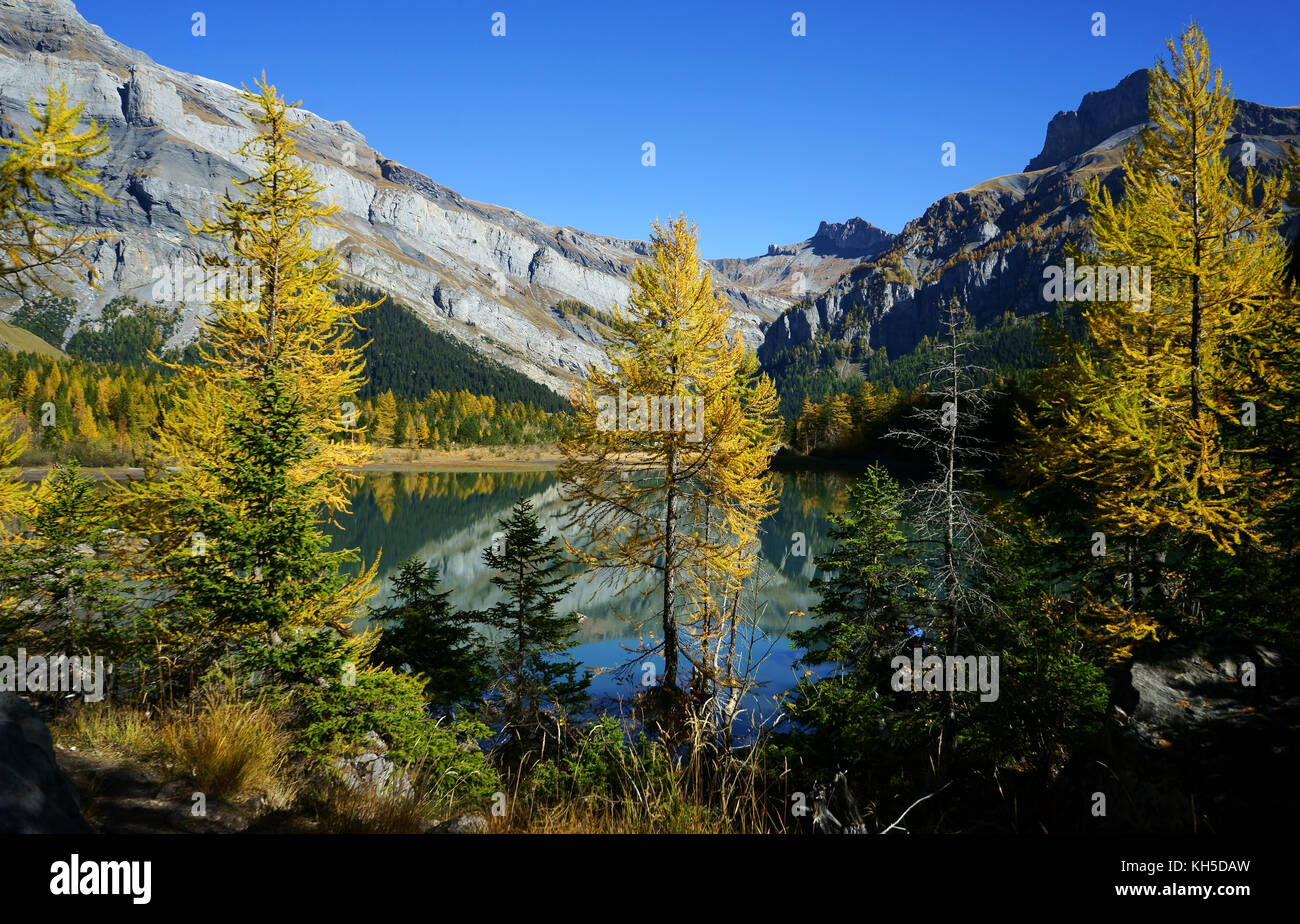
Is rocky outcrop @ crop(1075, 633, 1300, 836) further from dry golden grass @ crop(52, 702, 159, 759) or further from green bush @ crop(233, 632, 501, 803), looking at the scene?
dry golden grass @ crop(52, 702, 159, 759)

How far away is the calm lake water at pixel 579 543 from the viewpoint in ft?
56.3

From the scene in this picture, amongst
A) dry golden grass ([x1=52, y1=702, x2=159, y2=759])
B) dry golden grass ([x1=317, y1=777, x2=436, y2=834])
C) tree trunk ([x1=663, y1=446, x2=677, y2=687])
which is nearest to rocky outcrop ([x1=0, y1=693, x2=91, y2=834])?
dry golden grass ([x1=317, y1=777, x2=436, y2=834])

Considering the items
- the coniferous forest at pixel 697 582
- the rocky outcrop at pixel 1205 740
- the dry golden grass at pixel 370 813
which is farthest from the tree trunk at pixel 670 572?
the dry golden grass at pixel 370 813

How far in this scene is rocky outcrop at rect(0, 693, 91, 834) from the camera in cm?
218

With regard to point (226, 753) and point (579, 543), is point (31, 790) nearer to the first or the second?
point (226, 753)

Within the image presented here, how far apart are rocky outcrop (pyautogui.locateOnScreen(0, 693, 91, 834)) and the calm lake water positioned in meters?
3.92

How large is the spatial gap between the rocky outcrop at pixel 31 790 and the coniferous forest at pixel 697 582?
14 mm

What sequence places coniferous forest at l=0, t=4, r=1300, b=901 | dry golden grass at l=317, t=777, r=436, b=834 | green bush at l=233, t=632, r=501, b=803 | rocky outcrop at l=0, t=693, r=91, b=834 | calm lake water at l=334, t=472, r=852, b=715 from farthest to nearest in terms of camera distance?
calm lake water at l=334, t=472, r=852, b=715, green bush at l=233, t=632, r=501, b=803, coniferous forest at l=0, t=4, r=1300, b=901, dry golden grass at l=317, t=777, r=436, b=834, rocky outcrop at l=0, t=693, r=91, b=834

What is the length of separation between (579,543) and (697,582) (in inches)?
869

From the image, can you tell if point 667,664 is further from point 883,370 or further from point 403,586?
point 883,370

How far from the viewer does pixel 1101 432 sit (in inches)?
409

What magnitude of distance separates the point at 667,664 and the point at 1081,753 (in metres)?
7.42
